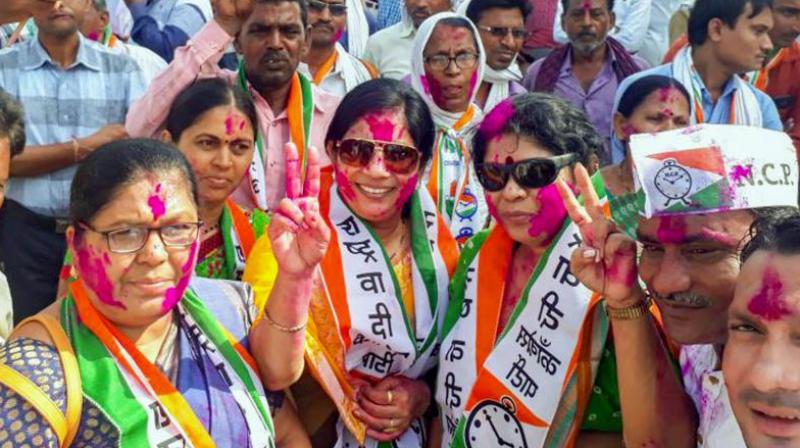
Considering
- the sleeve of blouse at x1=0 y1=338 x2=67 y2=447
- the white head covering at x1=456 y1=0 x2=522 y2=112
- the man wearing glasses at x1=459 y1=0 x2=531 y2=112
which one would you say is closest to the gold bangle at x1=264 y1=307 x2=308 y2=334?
the sleeve of blouse at x1=0 y1=338 x2=67 y2=447

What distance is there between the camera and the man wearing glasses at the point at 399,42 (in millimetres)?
5926

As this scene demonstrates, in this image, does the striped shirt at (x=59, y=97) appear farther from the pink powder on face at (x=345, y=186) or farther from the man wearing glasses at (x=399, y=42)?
the man wearing glasses at (x=399, y=42)

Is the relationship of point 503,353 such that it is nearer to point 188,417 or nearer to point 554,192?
point 554,192

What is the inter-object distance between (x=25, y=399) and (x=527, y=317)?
1.39 metres

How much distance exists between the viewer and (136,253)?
2379 mm

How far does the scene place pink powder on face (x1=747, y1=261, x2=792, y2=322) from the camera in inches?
74.1

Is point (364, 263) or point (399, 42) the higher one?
point (399, 42)

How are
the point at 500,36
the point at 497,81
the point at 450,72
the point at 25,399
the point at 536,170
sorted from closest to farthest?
the point at 25,399
the point at 536,170
the point at 450,72
the point at 497,81
the point at 500,36

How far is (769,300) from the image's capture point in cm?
191

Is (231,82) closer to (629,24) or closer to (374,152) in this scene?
(374,152)

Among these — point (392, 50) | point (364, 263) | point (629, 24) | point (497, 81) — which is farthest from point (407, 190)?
point (629, 24)

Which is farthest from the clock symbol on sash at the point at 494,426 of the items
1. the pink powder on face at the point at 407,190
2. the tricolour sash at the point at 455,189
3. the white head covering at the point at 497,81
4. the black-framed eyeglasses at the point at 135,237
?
the white head covering at the point at 497,81

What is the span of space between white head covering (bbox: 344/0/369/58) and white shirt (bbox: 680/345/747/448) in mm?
4291

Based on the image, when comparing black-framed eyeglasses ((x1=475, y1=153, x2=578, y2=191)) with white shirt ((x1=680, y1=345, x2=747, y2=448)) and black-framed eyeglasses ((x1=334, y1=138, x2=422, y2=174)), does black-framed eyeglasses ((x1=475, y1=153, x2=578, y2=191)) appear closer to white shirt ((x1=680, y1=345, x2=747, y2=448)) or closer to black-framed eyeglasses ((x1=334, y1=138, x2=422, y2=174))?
black-framed eyeglasses ((x1=334, y1=138, x2=422, y2=174))
